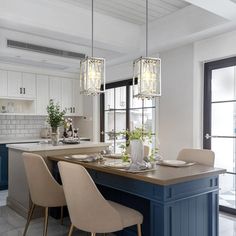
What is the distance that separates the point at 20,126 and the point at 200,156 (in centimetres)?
428

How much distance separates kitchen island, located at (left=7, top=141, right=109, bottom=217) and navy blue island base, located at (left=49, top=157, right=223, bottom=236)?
947 millimetres

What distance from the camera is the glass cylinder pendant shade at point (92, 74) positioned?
2.81 metres

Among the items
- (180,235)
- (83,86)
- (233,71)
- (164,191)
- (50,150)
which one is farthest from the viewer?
(233,71)

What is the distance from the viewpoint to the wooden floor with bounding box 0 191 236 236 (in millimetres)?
2976

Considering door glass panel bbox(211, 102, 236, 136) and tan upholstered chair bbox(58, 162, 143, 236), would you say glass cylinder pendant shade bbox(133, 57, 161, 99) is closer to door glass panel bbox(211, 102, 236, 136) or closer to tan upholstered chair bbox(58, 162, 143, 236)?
tan upholstered chair bbox(58, 162, 143, 236)

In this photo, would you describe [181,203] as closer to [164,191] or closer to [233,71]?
[164,191]

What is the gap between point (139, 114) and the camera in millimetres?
5078

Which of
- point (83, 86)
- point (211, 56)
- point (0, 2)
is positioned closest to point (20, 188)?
point (83, 86)

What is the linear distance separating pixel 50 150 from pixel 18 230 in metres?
0.98

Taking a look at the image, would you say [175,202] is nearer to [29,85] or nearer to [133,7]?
[133,7]

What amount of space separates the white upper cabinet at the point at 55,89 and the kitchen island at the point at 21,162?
7.83 ft

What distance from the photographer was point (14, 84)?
5.47 m

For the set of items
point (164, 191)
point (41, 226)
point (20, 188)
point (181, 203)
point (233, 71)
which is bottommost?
point (41, 226)

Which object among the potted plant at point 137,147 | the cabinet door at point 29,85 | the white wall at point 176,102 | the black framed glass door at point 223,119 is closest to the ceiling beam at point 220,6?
the black framed glass door at point 223,119
